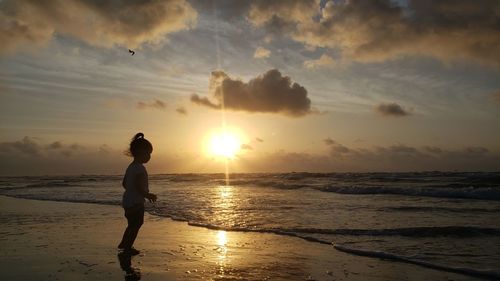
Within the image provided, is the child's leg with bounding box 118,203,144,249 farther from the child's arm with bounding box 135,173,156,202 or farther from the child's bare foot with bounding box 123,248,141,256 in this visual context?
the child's arm with bounding box 135,173,156,202

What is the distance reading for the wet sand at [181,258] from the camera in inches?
229

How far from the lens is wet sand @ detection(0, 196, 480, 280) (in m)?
5.82

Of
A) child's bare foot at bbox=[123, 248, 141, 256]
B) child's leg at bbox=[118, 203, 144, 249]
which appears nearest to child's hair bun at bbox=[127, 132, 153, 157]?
child's leg at bbox=[118, 203, 144, 249]

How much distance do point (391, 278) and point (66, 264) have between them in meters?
4.64

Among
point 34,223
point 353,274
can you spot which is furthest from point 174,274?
point 34,223

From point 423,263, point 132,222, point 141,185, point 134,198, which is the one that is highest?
point 141,185

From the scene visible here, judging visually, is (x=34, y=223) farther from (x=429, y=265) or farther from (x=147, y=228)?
(x=429, y=265)

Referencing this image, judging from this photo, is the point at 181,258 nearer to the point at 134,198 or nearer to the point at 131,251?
the point at 131,251

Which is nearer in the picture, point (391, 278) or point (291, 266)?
point (391, 278)

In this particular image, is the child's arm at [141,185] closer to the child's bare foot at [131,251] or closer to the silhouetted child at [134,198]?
the silhouetted child at [134,198]

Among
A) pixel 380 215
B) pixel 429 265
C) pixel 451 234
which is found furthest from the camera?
pixel 380 215

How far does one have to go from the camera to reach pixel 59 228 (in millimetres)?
10023

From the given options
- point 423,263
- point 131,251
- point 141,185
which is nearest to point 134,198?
point 141,185

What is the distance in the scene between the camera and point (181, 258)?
6.80m
